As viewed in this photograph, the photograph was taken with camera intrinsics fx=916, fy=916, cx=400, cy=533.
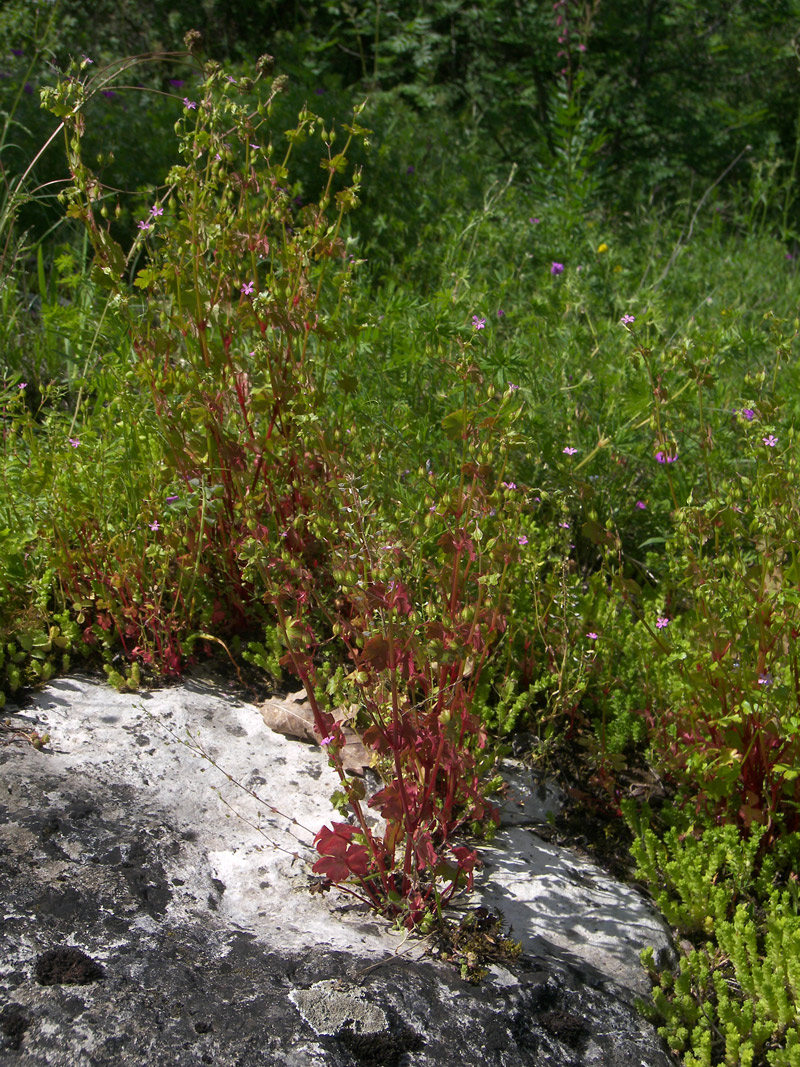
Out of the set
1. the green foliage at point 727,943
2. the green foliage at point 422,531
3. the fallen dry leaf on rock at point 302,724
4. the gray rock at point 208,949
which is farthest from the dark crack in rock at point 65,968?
the green foliage at point 727,943

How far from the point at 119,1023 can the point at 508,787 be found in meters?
1.13

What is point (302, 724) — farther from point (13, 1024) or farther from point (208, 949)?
point (13, 1024)

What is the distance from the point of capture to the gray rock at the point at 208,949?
145 cm

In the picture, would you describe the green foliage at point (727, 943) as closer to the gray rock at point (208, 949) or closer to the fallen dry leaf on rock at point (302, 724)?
the gray rock at point (208, 949)

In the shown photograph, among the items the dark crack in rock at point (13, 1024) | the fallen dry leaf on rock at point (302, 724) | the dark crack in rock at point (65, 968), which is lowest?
the fallen dry leaf on rock at point (302, 724)

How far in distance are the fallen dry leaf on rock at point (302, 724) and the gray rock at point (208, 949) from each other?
0.10m

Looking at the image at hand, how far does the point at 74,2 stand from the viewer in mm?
8609

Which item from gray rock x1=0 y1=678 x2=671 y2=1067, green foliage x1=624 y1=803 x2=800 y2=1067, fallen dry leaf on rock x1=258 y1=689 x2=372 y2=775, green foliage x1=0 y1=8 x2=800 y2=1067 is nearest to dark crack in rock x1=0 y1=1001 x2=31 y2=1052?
gray rock x1=0 y1=678 x2=671 y2=1067

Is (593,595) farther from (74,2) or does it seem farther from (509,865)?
(74,2)

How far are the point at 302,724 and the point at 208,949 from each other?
2.33 feet

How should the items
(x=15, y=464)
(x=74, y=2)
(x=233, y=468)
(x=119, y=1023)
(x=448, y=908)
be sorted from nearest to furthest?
(x=119, y=1023) → (x=448, y=908) → (x=233, y=468) → (x=15, y=464) → (x=74, y=2)

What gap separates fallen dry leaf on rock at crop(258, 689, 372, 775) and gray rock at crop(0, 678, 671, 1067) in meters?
0.10

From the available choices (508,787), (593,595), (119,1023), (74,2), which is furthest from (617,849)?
(74,2)

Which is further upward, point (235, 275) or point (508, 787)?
point (235, 275)
